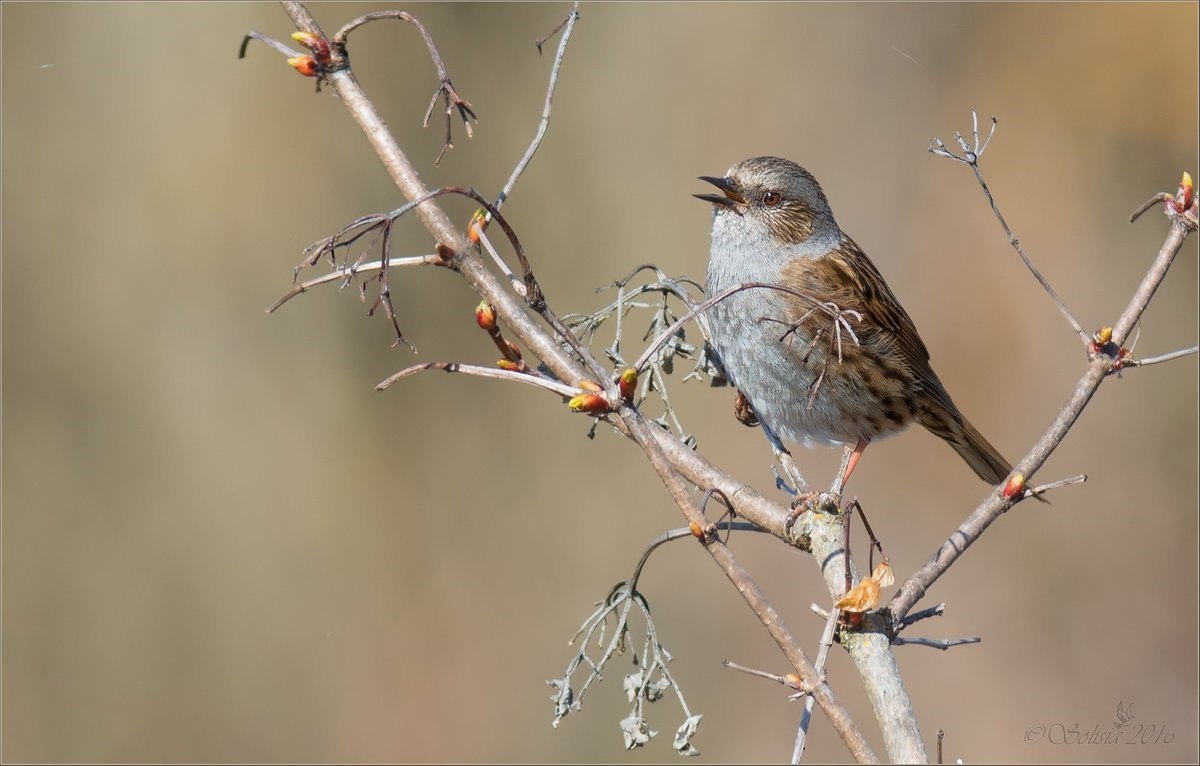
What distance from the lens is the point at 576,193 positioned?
7.20 metres

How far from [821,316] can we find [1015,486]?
183cm

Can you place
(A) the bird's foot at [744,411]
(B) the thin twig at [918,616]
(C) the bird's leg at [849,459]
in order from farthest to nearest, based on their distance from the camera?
1. (A) the bird's foot at [744,411]
2. (C) the bird's leg at [849,459]
3. (B) the thin twig at [918,616]

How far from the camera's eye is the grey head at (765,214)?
425 centimetres

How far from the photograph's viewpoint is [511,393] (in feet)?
23.1

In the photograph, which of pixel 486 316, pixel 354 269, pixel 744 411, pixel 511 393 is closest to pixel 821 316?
pixel 744 411

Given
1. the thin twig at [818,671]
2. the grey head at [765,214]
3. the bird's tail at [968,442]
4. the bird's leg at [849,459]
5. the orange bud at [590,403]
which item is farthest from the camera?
the bird's tail at [968,442]

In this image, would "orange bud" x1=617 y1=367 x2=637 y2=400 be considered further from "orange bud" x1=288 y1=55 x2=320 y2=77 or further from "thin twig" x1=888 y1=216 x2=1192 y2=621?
"orange bud" x1=288 y1=55 x2=320 y2=77

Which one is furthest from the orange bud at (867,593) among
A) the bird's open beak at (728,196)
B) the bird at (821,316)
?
the bird's open beak at (728,196)

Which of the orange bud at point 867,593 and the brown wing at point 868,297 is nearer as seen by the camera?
the orange bud at point 867,593

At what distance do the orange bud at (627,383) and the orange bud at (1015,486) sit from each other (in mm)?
764

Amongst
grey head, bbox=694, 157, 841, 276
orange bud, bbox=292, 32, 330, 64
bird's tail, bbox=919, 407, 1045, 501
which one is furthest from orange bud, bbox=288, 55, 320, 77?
bird's tail, bbox=919, 407, 1045, 501

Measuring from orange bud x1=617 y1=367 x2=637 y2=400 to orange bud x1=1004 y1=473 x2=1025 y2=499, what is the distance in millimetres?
764

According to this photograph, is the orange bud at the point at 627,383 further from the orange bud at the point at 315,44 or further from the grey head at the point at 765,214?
the grey head at the point at 765,214

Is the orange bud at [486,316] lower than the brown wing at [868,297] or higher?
higher
